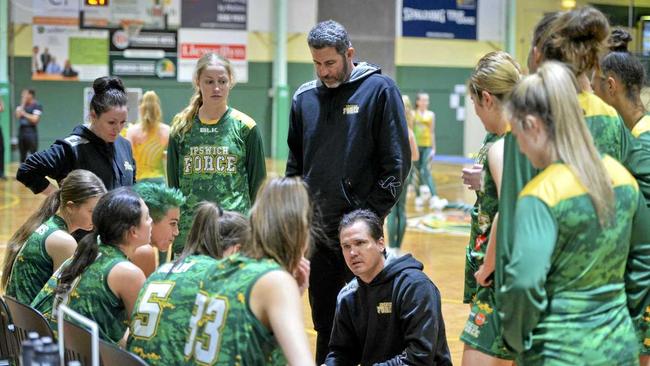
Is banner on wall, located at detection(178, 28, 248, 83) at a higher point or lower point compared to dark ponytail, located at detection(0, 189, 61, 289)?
higher

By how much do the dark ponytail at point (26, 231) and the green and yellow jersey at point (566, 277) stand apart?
2750 mm

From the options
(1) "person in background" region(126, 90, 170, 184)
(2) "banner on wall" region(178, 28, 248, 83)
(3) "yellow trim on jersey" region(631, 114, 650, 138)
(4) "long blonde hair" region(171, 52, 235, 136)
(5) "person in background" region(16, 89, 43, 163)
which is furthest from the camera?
(2) "banner on wall" region(178, 28, 248, 83)

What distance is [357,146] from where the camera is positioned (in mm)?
4875

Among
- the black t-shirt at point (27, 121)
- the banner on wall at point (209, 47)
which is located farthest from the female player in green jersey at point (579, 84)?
the banner on wall at point (209, 47)

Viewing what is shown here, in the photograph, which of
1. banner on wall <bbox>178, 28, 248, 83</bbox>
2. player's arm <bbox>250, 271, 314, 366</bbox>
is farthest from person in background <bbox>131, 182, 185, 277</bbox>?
banner on wall <bbox>178, 28, 248, 83</bbox>

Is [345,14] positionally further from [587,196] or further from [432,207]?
[587,196]

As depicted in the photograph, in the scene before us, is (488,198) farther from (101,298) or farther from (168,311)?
(101,298)

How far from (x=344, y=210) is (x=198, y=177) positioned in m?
1.03

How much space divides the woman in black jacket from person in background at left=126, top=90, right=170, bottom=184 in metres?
3.51

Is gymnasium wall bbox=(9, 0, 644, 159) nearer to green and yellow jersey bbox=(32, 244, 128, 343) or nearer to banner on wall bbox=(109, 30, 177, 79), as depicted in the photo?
banner on wall bbox=(109, 30, 177, 79)

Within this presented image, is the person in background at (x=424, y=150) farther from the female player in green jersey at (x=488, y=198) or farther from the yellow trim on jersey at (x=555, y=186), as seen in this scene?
the yellow trim on jersey at (x=555, y=186)

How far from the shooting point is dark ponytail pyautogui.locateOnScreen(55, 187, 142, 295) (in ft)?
12.9

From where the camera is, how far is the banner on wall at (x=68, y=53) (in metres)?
22.6

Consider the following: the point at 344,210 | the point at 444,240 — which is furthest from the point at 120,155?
the point at 444,240
